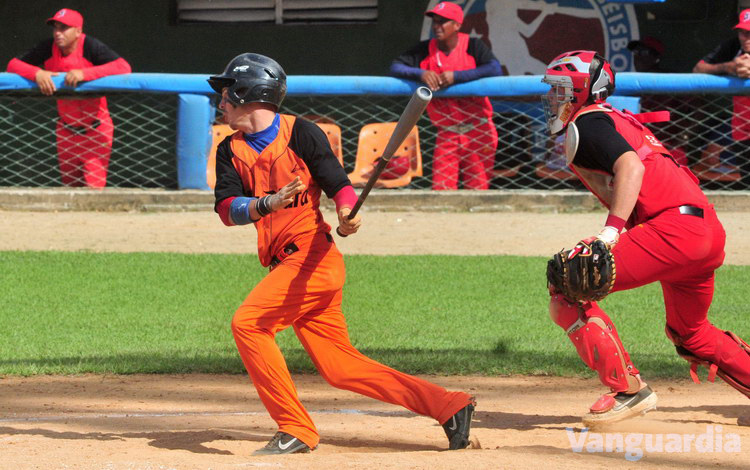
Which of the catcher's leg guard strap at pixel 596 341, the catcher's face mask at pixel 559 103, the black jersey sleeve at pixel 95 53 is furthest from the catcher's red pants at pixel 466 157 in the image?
the catcher's leg guard strap at pixel 596 341

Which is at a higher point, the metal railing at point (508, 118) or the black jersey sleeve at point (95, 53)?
the black jersey sleeve at point (95, 53)

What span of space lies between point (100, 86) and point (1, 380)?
4.79m

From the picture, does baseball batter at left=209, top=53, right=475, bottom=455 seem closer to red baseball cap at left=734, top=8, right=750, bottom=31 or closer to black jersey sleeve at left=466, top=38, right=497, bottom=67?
black jersey sleeve at left=466, top=38, right=497, bottom=67

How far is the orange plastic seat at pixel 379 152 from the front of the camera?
10781 millimetres

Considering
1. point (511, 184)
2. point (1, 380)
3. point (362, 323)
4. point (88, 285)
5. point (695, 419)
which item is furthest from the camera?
point (511, 184)

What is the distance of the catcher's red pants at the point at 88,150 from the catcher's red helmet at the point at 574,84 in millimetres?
6630

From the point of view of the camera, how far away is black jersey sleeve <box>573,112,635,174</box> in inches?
180

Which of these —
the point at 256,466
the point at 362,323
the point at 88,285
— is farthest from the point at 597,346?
the point at 88,285

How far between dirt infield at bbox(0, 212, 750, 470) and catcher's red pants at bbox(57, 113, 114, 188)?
481 centimetres

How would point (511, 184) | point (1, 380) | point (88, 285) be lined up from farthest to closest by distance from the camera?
point (511, 184), point (88, 285), point (1, 380)

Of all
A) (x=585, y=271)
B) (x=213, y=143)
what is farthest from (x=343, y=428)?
(x=213, y=143)

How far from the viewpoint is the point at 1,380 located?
625cm

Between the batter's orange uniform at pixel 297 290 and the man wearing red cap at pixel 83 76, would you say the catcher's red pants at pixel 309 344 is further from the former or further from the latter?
the man wearing red cap at pixel 83 76

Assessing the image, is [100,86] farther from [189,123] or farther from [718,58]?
[718,58]
